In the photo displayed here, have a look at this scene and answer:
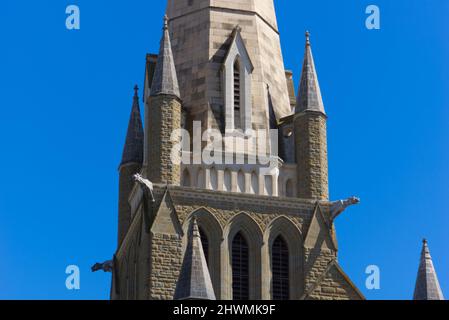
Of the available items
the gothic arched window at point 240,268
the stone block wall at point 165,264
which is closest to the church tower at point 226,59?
the gothic arched window at point 240,268

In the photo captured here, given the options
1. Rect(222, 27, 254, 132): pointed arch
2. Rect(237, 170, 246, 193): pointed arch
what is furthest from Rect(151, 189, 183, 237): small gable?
Rect(222, 27, 254, 132): pointed arch

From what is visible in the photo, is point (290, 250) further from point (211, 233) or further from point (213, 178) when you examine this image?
point (213, 178)

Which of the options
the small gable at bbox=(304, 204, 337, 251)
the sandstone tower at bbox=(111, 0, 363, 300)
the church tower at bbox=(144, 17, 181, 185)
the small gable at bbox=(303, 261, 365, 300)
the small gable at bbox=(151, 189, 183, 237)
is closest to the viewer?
the small gable at bbox=(303, 261, 365, 300)

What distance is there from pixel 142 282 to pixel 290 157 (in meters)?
7.11

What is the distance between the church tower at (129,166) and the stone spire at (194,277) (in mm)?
9857

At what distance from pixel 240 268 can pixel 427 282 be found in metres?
8.10

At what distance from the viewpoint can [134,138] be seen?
7181 cm

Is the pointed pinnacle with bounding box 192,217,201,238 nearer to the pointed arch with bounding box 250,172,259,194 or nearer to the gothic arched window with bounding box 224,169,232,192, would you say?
the gothic arched window with bounding box 224,169,232,192

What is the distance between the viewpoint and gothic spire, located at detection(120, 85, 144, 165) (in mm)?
71500

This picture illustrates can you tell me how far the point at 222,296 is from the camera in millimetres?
65688

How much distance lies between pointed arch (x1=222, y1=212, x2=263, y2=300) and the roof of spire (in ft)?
15.7
